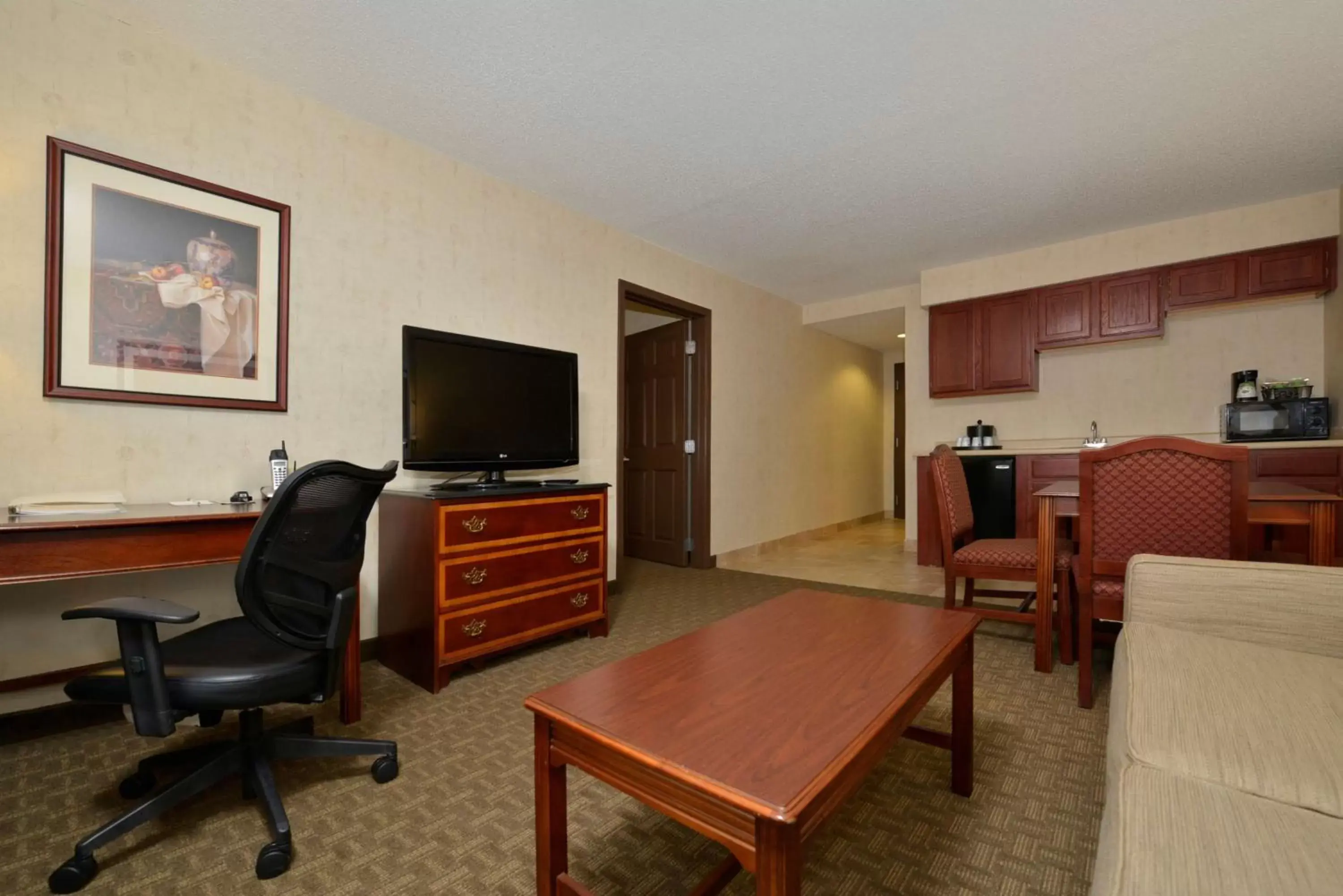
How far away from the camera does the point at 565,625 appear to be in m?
2.79

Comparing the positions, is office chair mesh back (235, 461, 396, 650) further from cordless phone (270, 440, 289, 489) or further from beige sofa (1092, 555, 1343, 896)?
beige sofa (1092, 555, 1343, 896)

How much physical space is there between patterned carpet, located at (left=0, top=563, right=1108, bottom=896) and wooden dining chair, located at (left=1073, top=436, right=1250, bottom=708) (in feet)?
1.41

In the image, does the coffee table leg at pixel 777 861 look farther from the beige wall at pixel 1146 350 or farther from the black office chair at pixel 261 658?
the beige wall at pixel 1146 350

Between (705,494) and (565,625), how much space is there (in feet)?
7.31

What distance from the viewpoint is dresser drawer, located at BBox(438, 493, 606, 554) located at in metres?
2.35

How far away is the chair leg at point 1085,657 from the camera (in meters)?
2.06

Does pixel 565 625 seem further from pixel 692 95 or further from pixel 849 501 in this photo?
pixel 849 501

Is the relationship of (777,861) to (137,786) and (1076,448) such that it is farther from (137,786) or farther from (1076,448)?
(1076,448)

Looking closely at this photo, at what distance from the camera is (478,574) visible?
2.44 m

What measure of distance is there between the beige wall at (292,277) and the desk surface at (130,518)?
1.09 ft

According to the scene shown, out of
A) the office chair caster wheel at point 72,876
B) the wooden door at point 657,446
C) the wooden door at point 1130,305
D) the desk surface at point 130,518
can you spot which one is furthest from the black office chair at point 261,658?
the wooden door at point 1130,305

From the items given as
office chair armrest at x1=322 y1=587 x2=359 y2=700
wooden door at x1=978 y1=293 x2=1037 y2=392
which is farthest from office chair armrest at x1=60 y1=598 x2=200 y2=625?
wooden door at x1=978 y1=293 x2=1037 y2=392

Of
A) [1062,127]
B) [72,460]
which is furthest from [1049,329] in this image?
[72,460]

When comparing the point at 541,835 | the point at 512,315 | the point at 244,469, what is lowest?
the point at 541,835
